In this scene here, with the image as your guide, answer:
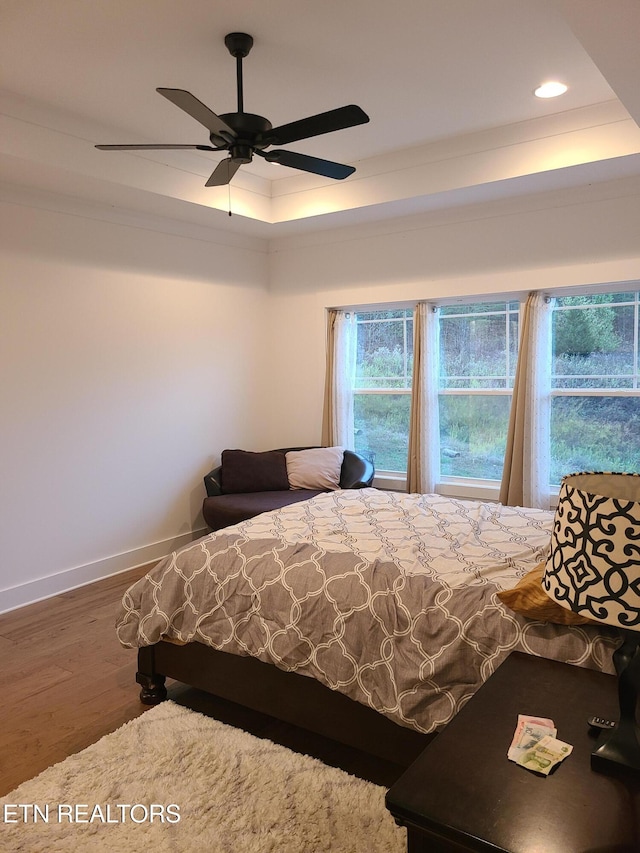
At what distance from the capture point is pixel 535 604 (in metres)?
1.95

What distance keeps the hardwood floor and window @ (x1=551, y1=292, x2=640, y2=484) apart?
110 inches

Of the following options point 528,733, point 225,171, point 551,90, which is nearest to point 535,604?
point 528,733

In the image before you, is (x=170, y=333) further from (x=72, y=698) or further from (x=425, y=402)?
(x=72, y=698)

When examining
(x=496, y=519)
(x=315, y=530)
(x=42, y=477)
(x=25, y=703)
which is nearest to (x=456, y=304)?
(x=496, y=519)

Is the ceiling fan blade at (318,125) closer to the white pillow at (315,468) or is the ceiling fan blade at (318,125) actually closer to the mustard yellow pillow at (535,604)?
the mustard yellow pillow at (535,604)

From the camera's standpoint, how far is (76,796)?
218 centimetres

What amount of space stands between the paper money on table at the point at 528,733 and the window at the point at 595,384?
313 cm

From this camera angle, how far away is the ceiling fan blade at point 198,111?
2327 mm

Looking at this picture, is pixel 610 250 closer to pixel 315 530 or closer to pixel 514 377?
pixel 514 377

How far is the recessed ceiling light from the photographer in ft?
10.8

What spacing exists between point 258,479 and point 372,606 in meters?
2.79

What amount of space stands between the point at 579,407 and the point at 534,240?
1193 mm

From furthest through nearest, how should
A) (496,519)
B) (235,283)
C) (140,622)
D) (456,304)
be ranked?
(235,283) → (456,304) → (496,519) → (140,622)

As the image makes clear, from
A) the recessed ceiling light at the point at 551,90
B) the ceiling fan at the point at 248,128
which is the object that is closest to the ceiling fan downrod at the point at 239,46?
the ceiling fan at the point at 248,128
